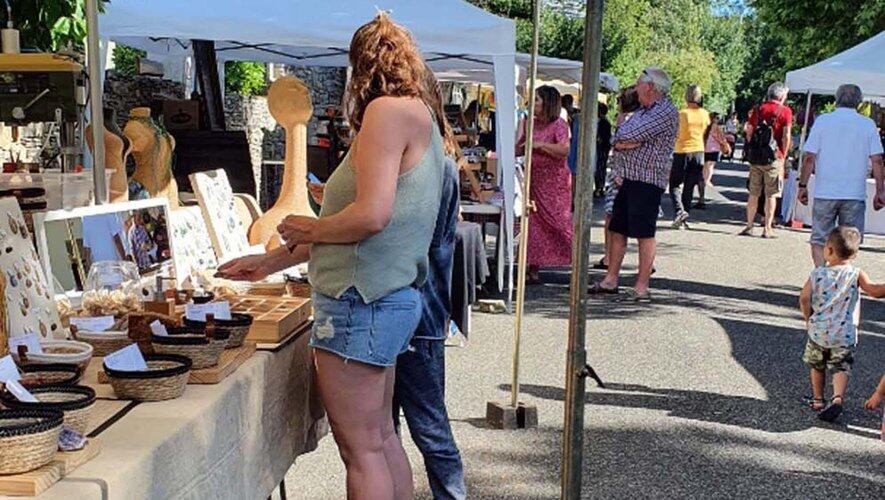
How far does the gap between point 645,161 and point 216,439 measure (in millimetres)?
5698

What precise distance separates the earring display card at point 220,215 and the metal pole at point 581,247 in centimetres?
174

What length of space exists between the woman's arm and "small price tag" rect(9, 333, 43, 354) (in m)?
0.71

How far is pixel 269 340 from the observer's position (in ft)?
9.03

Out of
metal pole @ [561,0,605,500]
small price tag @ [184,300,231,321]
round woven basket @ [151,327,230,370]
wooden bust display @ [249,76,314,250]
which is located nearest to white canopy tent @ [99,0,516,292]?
wooden bust display @ [249,76,314,250]

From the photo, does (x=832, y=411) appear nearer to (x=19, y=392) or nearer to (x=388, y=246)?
(x=388, y=246)

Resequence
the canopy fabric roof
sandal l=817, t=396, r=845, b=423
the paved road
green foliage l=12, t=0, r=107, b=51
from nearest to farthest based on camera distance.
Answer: the paved road < green foliage l=12, t=0, r=107, b=51 < sandal l=817, t=396, r=845, b=423 < the canopy fabric roof

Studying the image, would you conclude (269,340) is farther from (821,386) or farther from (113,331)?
(821,386)

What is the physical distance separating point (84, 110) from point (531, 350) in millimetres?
3237

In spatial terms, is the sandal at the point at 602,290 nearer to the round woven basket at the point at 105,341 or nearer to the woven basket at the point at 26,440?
the round woven basket at the point at 105,341

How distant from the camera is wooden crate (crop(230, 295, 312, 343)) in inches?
108

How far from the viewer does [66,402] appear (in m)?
1.79

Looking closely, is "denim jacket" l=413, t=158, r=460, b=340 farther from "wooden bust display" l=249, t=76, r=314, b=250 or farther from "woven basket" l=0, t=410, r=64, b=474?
"woven basket" l=0, t=410, r=64, b=474

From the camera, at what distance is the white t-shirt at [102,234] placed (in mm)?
2928

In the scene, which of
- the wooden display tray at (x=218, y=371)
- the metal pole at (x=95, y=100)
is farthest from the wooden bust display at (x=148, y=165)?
the wooden display tray at (x=218, y=371)
